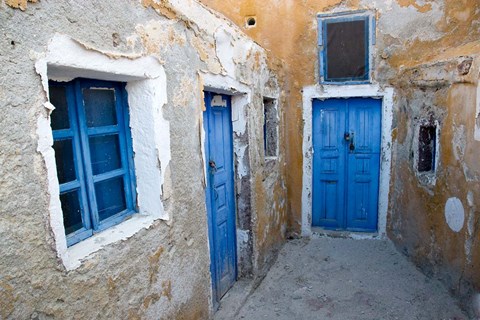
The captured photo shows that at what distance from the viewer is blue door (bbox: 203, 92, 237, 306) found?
292 centimetres

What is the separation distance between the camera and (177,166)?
81.4 inches

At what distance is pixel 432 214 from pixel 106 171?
338cm

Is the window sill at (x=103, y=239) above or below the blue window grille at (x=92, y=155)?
below

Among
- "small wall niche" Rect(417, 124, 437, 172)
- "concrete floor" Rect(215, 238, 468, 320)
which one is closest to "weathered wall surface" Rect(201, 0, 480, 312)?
"small wall niche" Rect(417, 124, 437, 172)

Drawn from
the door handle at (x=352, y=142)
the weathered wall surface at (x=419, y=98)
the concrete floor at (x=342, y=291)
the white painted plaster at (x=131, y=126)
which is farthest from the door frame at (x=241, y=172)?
the door handle at (x=352, y=142)

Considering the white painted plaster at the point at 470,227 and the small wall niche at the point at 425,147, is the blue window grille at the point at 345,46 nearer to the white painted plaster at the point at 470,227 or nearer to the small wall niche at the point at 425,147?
the small wall niche at the point at 425,147

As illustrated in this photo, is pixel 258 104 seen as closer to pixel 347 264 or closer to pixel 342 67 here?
pixel 342 67

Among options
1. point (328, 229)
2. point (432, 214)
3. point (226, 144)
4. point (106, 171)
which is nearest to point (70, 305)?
point (106, 171)

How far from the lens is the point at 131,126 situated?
1.85m

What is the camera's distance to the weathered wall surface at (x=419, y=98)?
2.98 meters

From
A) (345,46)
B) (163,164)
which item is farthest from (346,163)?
(163,164)

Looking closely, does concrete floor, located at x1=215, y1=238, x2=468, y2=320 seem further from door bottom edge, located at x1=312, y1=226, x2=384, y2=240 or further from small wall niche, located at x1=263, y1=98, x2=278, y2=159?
small wall niche, located at x1=263, y1=98, x2=278, y2=159

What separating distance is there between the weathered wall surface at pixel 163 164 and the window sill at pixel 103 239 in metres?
0.03

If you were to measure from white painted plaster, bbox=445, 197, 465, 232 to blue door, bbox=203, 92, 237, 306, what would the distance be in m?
2.17
